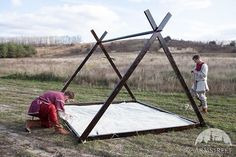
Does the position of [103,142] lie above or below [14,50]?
below

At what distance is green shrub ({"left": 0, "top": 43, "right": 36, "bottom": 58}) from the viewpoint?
5375cm

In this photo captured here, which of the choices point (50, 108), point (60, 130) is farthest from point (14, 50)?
point (60, 130)

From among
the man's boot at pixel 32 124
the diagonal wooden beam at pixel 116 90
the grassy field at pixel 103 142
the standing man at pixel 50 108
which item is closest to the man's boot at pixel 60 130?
the standing man at pixel 50 108

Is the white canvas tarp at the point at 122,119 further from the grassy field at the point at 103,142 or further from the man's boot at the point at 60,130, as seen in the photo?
the grassy field at the point at 103,142

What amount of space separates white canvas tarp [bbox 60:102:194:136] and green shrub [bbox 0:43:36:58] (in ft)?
156

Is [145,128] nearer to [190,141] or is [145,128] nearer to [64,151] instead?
[190,141]

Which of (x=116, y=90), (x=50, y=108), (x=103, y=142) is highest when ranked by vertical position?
(x=116, y=90)

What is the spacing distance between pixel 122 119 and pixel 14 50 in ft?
169

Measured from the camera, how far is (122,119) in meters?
7.76

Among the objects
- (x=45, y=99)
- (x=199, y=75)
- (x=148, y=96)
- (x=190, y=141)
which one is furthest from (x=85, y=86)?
(x=190, y=141)

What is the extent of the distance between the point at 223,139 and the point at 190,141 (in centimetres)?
64

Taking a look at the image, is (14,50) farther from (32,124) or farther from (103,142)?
(103,142)

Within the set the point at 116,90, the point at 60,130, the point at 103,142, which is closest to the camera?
the point at 103,142

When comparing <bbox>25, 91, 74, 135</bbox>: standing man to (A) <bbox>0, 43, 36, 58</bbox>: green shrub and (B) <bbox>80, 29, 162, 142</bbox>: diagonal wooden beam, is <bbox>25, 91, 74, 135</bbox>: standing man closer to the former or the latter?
(B) <bbox>80, 29, 162, 142</bbox>: diagonal wooden beam
